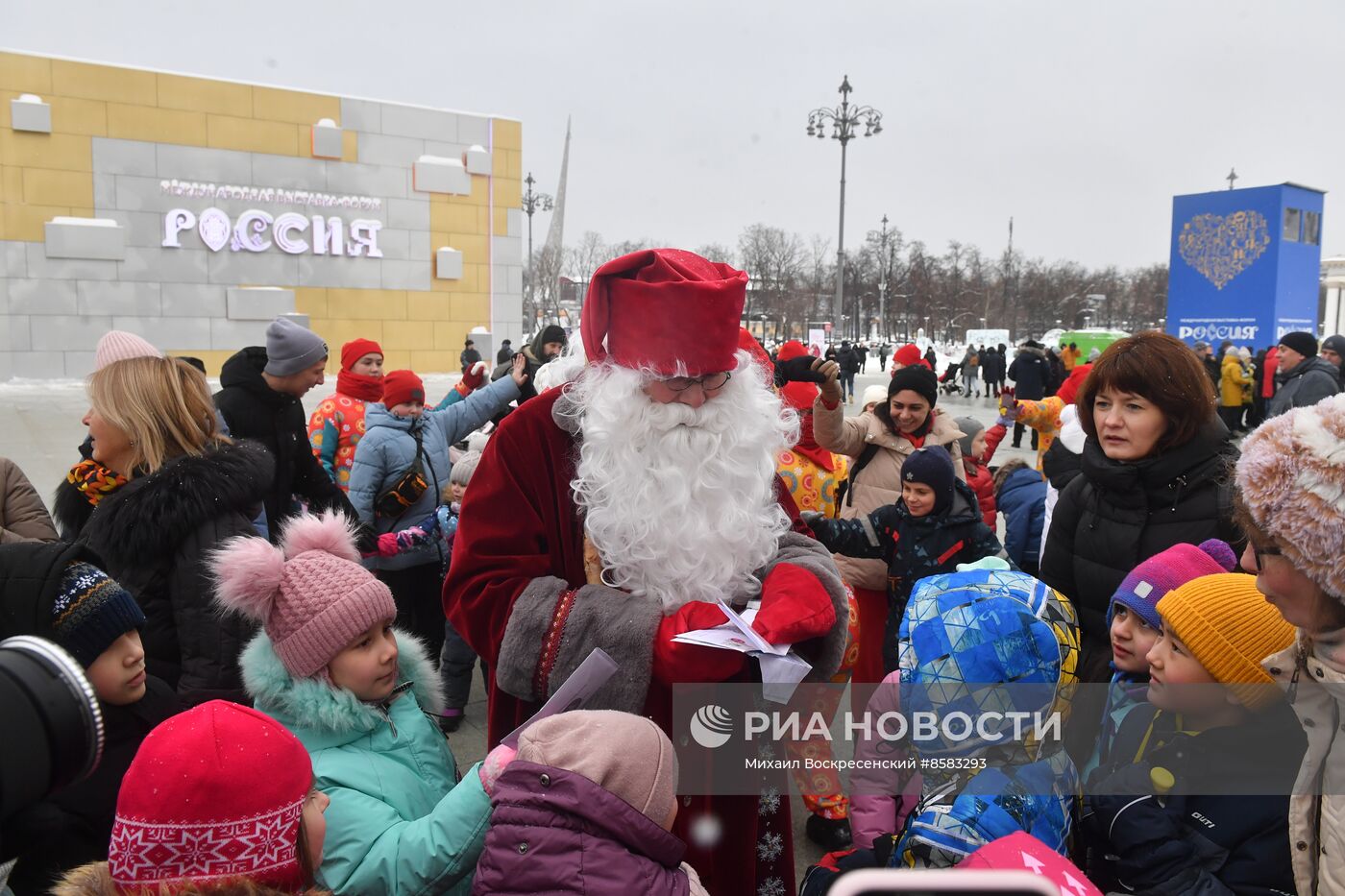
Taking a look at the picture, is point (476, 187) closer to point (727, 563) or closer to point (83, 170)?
point (83, 170)

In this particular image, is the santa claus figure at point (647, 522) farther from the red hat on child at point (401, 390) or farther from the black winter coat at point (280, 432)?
the red hat on child at point (401, 390)

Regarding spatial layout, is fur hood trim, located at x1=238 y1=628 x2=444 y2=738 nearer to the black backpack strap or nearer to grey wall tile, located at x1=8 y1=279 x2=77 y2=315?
the black backpack strap

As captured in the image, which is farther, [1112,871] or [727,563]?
[727,563]

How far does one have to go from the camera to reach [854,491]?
4.14 meters

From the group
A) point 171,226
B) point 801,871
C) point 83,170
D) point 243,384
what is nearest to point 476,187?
point 171,226

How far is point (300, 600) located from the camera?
75.9 inches

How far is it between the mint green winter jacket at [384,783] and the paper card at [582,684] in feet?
0.62

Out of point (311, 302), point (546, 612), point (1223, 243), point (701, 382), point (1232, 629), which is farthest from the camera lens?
point (311, 302)

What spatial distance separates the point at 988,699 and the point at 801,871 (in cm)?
180

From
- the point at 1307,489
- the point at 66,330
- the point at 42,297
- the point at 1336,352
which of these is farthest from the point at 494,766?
the point at 42,297

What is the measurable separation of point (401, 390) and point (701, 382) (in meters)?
2.74

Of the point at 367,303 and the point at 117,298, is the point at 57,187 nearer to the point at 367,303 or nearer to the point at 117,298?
the point at 117,298

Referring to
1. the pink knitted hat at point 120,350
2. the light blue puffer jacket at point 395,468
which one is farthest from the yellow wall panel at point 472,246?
the pink knitted hat at point 120,350

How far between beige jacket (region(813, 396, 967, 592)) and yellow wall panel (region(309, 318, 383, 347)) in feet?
68.9
